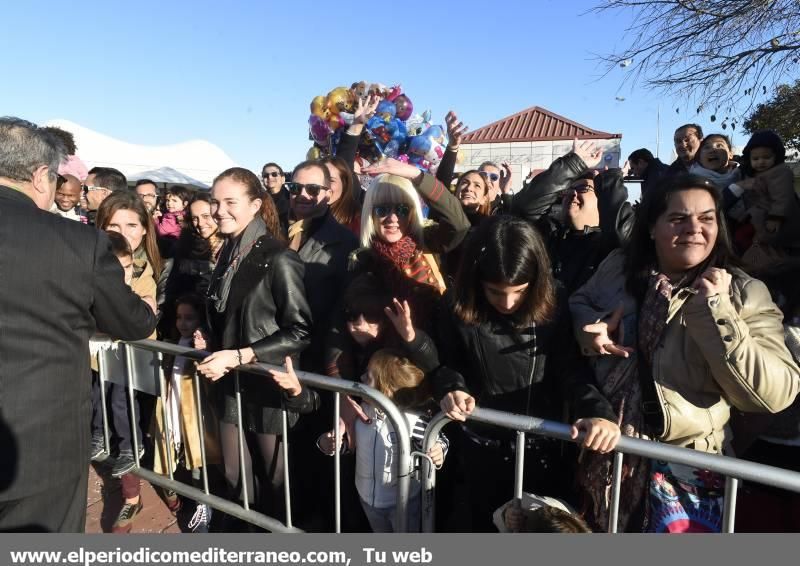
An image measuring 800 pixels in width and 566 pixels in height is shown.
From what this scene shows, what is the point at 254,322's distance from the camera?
101 inches

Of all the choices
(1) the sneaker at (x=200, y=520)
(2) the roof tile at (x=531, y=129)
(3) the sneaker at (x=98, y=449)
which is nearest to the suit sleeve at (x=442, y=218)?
(1) the sneaker at (x=200, y=520)

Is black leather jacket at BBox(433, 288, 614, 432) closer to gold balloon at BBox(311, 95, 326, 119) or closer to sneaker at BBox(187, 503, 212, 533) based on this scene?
sneaker at BBox(187, 503, 212, 533)

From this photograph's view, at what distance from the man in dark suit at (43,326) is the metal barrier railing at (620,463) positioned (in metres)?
1.33

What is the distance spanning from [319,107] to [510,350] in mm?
4809

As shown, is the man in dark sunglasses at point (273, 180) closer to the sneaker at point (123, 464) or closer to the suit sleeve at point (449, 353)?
the sneaker at point (123, 464)

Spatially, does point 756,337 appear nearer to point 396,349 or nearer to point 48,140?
point 396,349

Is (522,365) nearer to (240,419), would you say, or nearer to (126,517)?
(240,419)

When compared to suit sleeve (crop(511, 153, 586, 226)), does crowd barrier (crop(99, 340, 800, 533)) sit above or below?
below

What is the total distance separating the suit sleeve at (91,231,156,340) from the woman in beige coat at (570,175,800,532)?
173 cm

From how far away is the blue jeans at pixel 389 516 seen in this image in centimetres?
223

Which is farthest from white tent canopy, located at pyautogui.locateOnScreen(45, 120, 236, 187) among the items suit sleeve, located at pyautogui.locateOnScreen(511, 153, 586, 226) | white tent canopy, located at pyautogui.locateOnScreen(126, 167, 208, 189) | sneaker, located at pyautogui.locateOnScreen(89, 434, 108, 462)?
suit sleeve, located at pyautogui.locateOnScreen(511, 153, 586, 226)

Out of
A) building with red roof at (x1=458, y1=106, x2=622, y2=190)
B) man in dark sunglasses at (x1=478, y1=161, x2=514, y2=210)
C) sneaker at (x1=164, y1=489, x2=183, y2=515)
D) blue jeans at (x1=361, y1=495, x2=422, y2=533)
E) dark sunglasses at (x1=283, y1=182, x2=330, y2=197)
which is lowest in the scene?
sneaker at (x1=164, y1=489, x2=183, y2=515)

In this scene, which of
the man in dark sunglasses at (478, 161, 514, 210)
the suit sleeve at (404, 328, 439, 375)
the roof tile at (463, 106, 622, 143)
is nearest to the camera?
the suit sleeve at (404, 328, 439, 375)

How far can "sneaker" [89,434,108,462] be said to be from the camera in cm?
339
